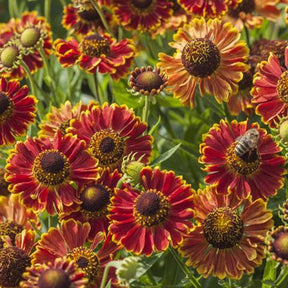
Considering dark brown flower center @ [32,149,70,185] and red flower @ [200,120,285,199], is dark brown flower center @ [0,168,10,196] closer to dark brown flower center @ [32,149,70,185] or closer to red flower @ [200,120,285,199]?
dark brown flower center @ [32,149,70,185]

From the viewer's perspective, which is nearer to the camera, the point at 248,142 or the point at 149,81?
the point at 248,142

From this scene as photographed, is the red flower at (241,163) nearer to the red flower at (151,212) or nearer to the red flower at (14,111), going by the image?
the red flower at (151,212)

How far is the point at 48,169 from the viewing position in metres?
1.44

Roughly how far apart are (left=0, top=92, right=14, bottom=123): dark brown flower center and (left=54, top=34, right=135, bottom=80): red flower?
0.20m

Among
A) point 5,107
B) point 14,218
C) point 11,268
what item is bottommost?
point 14,218

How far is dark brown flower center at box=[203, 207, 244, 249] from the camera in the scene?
4.46ft

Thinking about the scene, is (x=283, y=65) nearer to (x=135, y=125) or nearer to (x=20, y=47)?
(x=135, y=125)

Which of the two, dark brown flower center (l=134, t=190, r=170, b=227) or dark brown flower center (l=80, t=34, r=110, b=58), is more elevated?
dark brown flower center (l=80, t=34, r=110, b=58)

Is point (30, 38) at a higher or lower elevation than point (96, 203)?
higher

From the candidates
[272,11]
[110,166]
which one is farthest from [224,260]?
[272,11]

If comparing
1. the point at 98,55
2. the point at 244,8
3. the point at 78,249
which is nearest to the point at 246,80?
the point at 244,8

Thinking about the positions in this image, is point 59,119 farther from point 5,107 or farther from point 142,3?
point 142,3

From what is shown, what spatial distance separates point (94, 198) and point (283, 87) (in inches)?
18.8

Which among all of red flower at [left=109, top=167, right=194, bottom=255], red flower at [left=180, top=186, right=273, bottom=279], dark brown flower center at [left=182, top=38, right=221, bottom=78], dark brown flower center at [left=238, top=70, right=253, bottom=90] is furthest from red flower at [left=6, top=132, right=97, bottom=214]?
dark brown flower center at [left=238, top=70, right=253, bottom=90]
